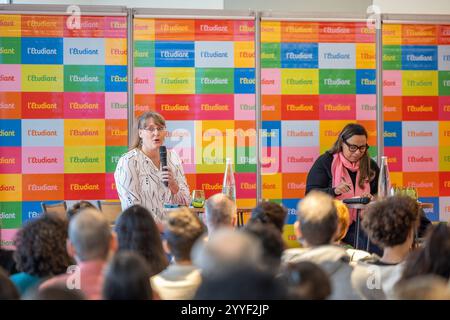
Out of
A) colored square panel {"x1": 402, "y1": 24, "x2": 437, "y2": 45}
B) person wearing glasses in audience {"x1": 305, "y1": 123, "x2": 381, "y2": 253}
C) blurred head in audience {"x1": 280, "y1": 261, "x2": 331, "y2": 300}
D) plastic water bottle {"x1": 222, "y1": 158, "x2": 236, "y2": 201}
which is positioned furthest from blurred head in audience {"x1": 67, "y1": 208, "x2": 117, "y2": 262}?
colored square panel {"x1": 402, "y1": 24, "x2": 437, "y2": 45}

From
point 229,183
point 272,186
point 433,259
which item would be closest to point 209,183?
point 272,186

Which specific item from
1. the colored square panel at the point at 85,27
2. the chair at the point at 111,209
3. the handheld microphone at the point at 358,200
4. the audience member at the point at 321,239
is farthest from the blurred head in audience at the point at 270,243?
the colored square panel at the point at 85,27

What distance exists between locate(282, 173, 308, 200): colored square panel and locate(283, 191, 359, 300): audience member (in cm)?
367

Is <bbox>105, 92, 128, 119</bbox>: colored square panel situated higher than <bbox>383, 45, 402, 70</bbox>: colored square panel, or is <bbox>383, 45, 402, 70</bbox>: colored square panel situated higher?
<bbox>383, 45, 402, 70</bbox>: colored square panel

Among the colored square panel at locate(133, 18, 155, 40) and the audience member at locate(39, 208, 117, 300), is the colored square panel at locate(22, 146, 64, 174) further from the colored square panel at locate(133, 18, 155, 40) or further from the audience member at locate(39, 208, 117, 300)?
the audience member at locate(39, 208, 117, 300)

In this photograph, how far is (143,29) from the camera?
7.05 metres

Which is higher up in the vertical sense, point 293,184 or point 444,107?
point 444,107

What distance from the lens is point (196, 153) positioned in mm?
7078

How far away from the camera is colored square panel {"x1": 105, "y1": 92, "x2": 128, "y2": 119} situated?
6988 mm

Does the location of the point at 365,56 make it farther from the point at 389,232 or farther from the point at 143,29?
the point at 389,232

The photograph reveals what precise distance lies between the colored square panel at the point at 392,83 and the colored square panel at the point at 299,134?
0.81m

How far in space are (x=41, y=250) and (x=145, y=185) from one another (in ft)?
9.07

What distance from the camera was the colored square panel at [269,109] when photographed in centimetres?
720
